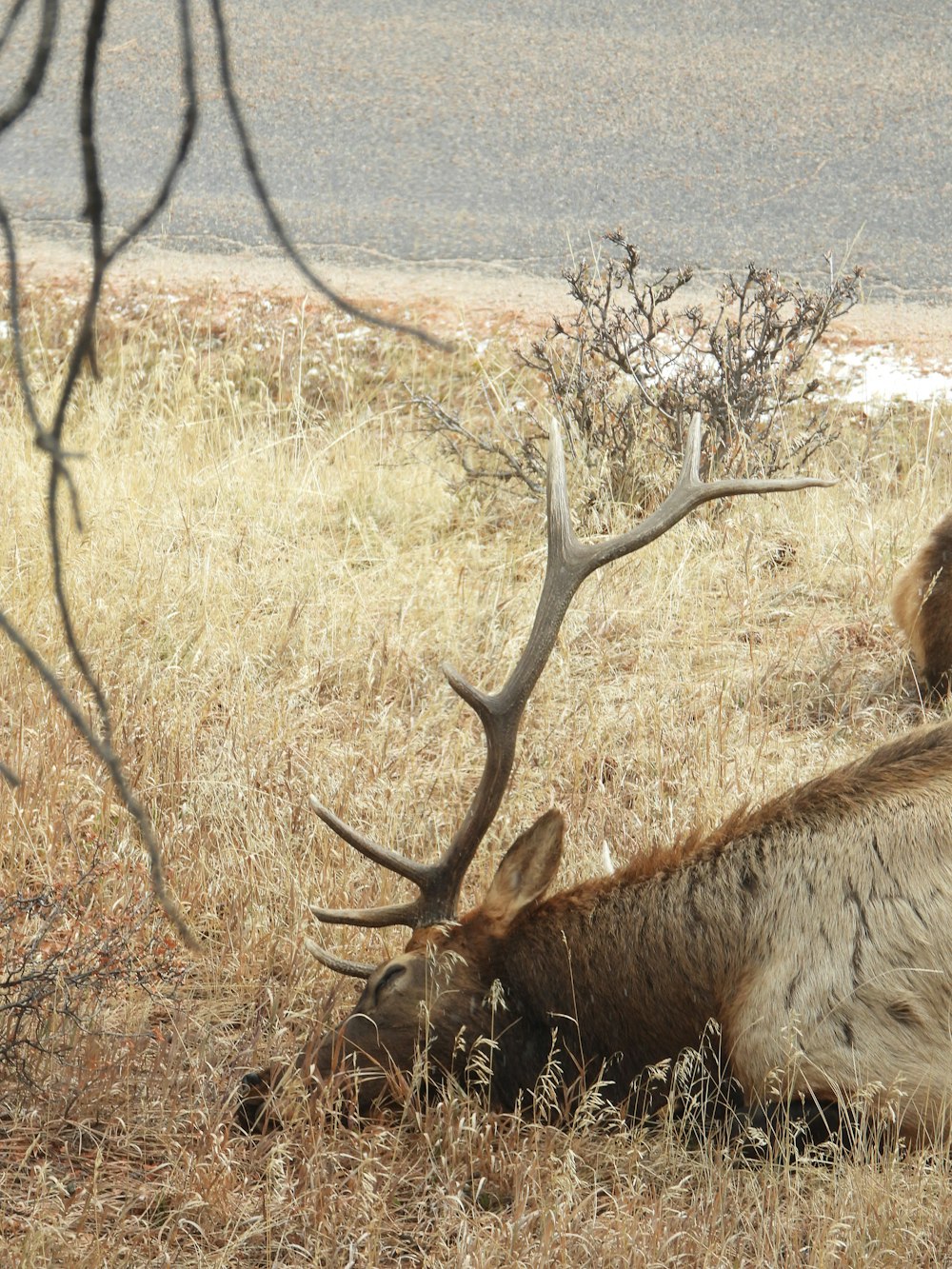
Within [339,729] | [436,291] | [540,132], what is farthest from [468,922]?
[540,132]

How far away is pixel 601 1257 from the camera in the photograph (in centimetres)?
281

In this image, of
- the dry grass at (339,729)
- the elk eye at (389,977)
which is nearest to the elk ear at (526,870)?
the elk eye at (389,977)

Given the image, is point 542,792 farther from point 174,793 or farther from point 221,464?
point 221,464

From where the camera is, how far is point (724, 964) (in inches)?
131

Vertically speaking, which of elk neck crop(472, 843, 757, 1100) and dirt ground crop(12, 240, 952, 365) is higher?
dirt ground crop(12, 240, 952, 365)

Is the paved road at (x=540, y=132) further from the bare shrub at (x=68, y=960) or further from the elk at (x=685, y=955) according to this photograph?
the elk at (x=685, y=955)

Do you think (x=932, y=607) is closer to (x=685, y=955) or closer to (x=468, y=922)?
(x=685, y=955)

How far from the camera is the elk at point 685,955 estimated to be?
10.4 feet

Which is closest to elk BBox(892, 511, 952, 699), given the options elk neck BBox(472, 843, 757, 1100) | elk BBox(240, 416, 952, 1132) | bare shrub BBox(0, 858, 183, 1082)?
elk BBox(240, 416, 952, 1132)

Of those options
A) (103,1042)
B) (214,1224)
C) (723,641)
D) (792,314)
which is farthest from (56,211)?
(214,1224)

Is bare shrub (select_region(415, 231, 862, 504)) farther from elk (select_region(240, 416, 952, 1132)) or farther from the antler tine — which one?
the antler tine

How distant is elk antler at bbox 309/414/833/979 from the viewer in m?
3.43

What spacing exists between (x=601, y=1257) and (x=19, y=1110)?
1.33 metres

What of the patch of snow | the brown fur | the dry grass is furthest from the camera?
the patch of snow
